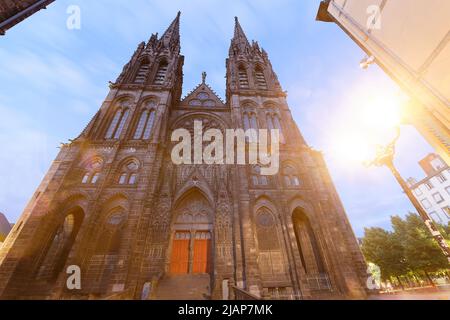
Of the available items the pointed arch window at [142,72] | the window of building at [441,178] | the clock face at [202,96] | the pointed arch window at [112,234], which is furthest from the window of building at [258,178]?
the window of building at [441,178]

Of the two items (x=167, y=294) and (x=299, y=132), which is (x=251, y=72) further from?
(x=167, y=294)

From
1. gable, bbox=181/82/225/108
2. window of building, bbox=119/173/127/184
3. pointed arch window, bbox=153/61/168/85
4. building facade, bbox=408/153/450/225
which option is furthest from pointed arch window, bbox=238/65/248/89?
building facade, bbox=408/153/450/225

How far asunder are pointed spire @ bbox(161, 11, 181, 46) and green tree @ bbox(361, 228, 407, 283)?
3864 centimetres

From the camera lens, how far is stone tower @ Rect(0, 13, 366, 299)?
10562 millimetres

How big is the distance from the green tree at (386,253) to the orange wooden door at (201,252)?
22.9 meters

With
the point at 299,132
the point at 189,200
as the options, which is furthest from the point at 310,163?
the point at 189,200

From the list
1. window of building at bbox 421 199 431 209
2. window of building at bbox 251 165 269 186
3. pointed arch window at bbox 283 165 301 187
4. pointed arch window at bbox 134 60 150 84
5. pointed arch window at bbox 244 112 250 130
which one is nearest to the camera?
window of building at bbox 251 165 269 186

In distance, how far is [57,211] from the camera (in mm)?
11930

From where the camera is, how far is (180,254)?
12766mm

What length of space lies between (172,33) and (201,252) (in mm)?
31380

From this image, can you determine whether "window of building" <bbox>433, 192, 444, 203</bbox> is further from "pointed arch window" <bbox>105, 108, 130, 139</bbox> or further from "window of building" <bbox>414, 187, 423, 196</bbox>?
"pointed arch window" <bbox>105, 108, 130, 139</bbox>

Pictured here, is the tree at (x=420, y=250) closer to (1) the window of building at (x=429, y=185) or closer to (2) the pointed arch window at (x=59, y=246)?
(1) the window of building at (x=429, y=185)

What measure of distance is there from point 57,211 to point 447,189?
50.0 meters

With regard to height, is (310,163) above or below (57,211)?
above
